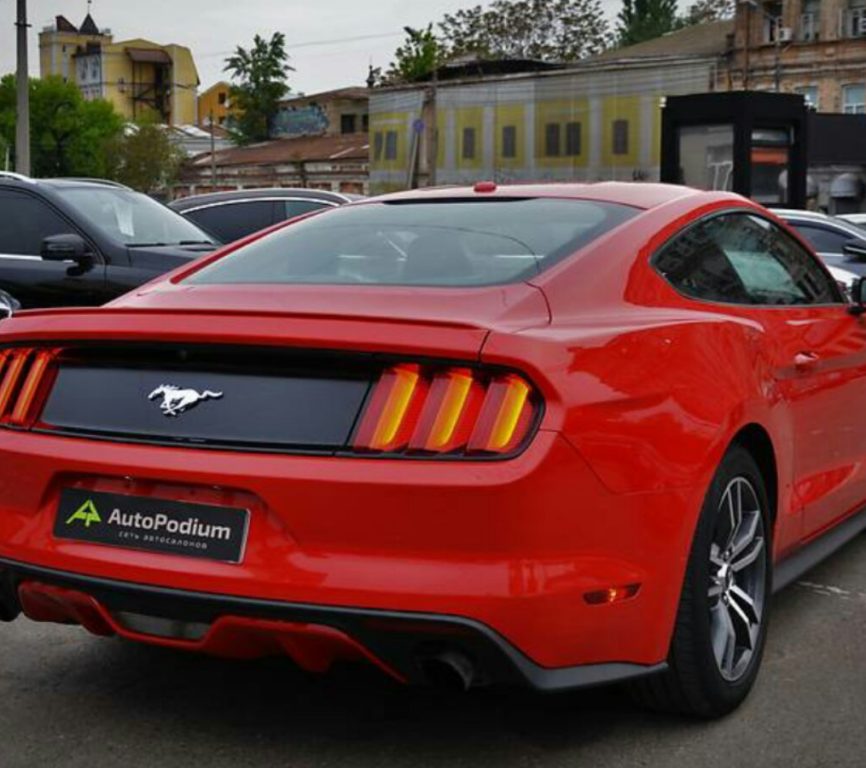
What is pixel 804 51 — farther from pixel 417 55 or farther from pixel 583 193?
pixel 583 193

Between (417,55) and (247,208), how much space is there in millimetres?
70503

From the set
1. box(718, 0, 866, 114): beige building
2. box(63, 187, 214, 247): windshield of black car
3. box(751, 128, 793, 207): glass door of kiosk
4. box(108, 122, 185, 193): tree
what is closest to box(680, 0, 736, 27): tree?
box(718, 0, 866, 114): beige building

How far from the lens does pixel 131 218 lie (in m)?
9.81

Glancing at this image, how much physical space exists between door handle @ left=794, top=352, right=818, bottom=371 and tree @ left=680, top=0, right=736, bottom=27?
3100 inches

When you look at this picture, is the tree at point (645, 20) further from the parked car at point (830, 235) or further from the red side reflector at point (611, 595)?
the red side reflector at point (611, 595)

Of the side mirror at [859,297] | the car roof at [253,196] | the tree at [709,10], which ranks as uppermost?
the tree at [709,10]

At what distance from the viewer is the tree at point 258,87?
376 feet

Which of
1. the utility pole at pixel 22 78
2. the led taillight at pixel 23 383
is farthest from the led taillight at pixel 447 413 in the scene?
the utility pole at pixel 22 78

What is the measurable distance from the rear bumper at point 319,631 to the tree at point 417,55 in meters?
78.4

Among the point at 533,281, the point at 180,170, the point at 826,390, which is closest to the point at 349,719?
the point at 533,281

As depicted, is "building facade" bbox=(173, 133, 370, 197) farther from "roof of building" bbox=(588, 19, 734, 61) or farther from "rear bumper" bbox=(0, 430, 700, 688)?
"rear bumper" bbox=(0, 430, 700, 688)

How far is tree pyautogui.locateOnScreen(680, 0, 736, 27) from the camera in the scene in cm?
8249

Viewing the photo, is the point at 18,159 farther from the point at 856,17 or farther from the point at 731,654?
the point at 856,17

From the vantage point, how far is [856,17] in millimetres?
58438
